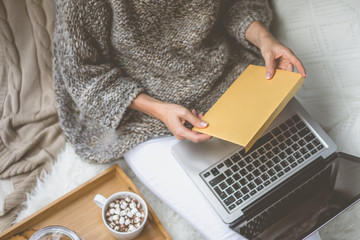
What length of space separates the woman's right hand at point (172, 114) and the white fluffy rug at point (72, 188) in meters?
0.24

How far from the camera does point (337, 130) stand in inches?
35.4

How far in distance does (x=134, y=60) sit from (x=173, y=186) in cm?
33

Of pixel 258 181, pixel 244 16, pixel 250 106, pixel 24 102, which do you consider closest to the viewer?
pixel 250 106

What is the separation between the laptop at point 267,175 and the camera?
0.73m

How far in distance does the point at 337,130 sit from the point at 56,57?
76 centimetres

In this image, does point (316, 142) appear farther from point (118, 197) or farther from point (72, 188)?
point (72, 188)

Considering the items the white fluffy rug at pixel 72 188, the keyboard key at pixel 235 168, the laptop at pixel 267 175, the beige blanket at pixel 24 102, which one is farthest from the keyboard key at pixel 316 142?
the beige blanket at pixel 24 102

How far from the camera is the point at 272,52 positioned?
79 cm

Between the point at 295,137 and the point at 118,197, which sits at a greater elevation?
the point at 295,137

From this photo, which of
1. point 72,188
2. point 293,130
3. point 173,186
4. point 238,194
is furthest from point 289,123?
point 72,188

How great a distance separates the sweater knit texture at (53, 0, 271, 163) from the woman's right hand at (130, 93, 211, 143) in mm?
27

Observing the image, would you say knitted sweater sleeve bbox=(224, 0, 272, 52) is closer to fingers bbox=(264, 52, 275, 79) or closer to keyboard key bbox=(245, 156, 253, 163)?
fingers bbox=(264, 52, 275, 79)

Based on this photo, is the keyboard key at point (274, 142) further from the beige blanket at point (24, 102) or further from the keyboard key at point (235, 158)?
the beige blanket at point (24, 102)

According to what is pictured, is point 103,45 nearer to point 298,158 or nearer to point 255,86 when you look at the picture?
point 255,86
